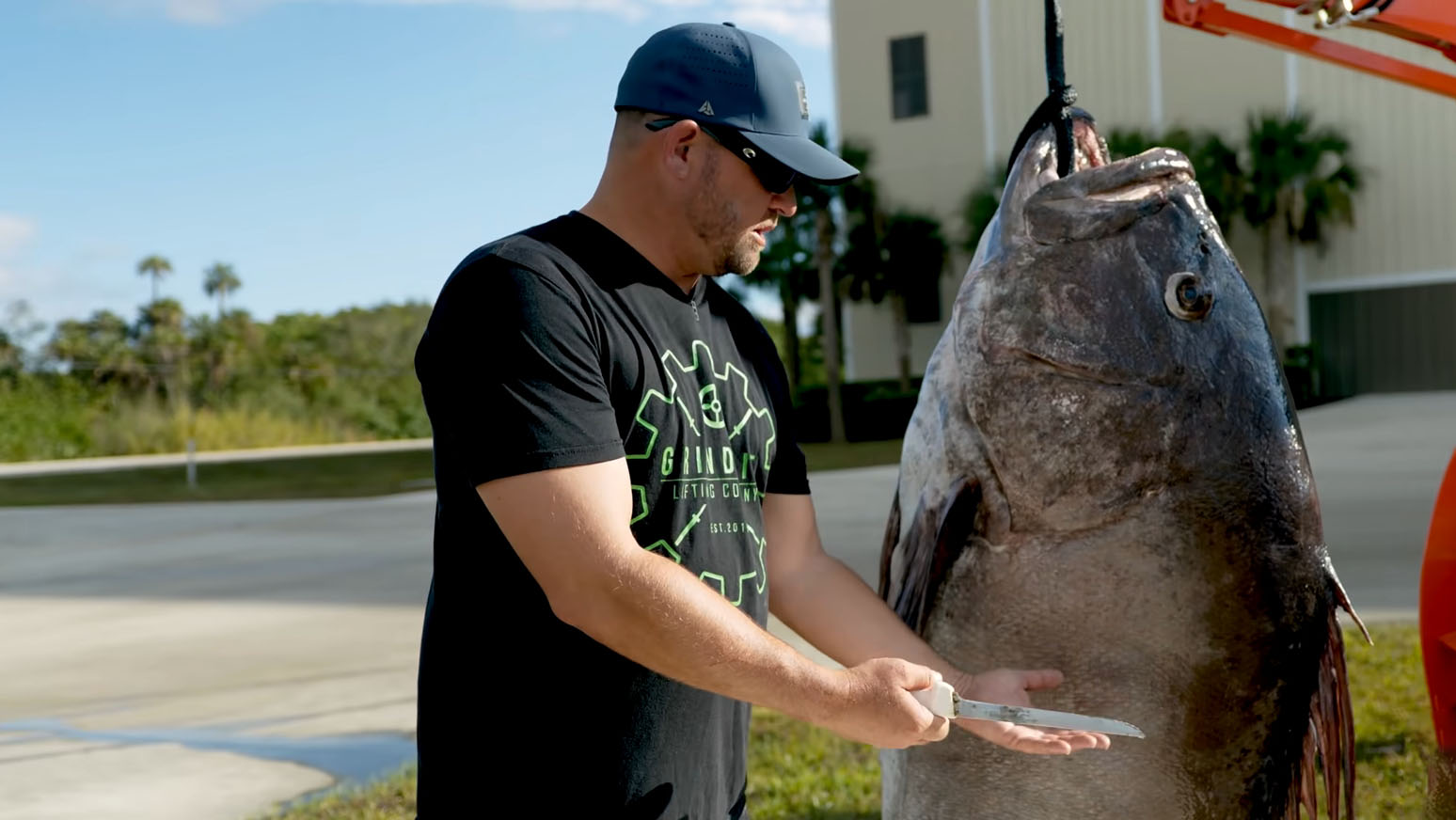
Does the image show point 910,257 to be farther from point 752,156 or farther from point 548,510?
point 548,510

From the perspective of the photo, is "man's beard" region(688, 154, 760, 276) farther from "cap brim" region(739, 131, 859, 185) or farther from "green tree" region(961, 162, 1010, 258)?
→ "green tree" region(961, 162, 1010, 258)

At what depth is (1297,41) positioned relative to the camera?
3459 mm

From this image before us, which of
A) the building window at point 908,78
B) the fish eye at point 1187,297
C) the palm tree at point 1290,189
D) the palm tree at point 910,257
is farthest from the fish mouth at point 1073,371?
the building window at point 908,78

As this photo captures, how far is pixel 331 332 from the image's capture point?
137ft

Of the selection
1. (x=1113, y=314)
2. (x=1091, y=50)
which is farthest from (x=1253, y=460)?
(x=1091, y=50)

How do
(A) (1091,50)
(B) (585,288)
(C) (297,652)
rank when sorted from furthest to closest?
(A) (1091,50)
(C) (297,652)
(B) (585,288)

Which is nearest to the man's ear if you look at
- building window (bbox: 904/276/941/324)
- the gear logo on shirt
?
the gear logo on shirt

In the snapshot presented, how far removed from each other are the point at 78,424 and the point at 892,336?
58.9 feet

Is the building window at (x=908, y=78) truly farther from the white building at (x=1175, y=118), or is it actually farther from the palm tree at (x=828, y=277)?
the palm tree at (x=828, y=277)

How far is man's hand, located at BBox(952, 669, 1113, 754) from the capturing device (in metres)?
1.83

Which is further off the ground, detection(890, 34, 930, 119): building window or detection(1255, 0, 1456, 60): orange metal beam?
detection(890, 34, 930, 119): building window

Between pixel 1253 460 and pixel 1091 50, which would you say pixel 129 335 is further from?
pixel 1253 460

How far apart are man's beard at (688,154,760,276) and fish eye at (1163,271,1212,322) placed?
560 millimetres

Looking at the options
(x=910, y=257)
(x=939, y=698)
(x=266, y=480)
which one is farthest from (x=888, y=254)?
(x=939, y=698)
